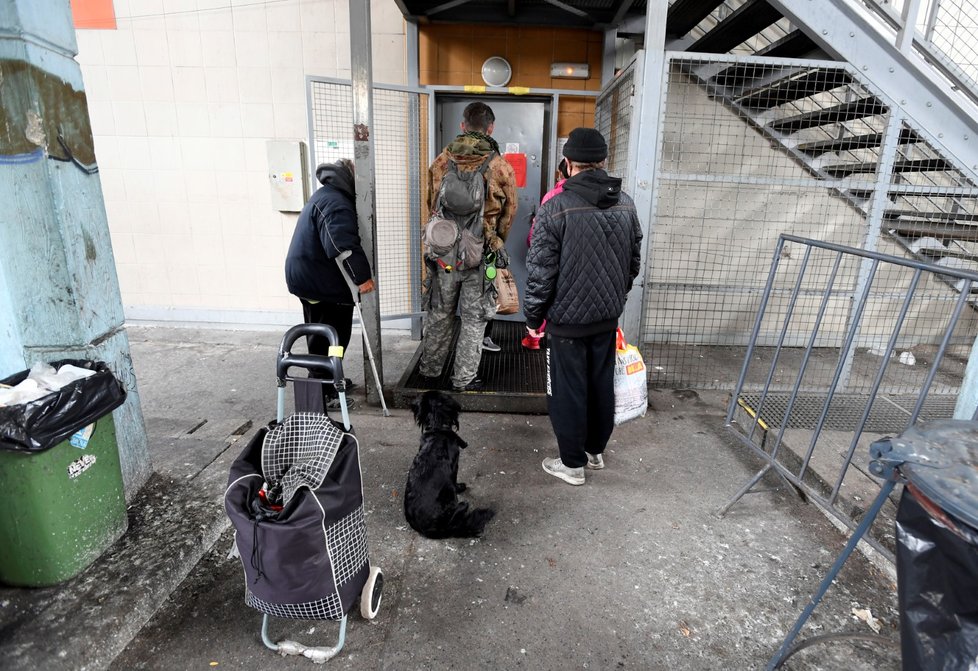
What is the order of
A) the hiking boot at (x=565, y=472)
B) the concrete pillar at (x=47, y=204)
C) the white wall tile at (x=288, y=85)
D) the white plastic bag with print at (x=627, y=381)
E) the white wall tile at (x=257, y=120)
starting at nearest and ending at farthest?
the concrete pillar at (x=47, y=204), the hiking boot at (x=565, y=472), the white plastic bag with print at (x=627, y=381), the white wall tile at (x=288, y=85), the white wall tile at (x=257, y=120)

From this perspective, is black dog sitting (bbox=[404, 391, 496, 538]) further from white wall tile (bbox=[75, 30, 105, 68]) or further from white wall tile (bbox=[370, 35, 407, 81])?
white wall tile (bbox=[75, 30, 105, 68])

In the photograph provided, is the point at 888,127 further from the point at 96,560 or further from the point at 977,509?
the point at 96,560

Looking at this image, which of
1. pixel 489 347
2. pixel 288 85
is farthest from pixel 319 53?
pixel 489 347

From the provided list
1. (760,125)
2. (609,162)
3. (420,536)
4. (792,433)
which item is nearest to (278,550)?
(420,536)

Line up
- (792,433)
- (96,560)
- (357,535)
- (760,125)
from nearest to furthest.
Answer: (357,535) < (96,560) < (792,433) < (760,125)

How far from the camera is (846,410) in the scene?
12.2ft

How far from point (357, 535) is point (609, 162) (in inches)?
164

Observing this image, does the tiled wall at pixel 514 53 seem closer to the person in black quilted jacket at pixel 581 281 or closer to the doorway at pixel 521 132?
the doorway at pixel 521 132

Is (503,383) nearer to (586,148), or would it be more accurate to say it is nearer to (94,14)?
(586,148)

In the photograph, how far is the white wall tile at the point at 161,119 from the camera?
5.37 meters

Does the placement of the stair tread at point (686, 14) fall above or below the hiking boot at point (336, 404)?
above

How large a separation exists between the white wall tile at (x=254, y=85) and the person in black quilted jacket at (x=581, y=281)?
3785mm

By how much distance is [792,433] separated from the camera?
3264 mm

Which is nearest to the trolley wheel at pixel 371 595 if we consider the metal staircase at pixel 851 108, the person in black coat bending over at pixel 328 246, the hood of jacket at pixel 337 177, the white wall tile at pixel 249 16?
the person in black coat bending over at pixel 328 246
